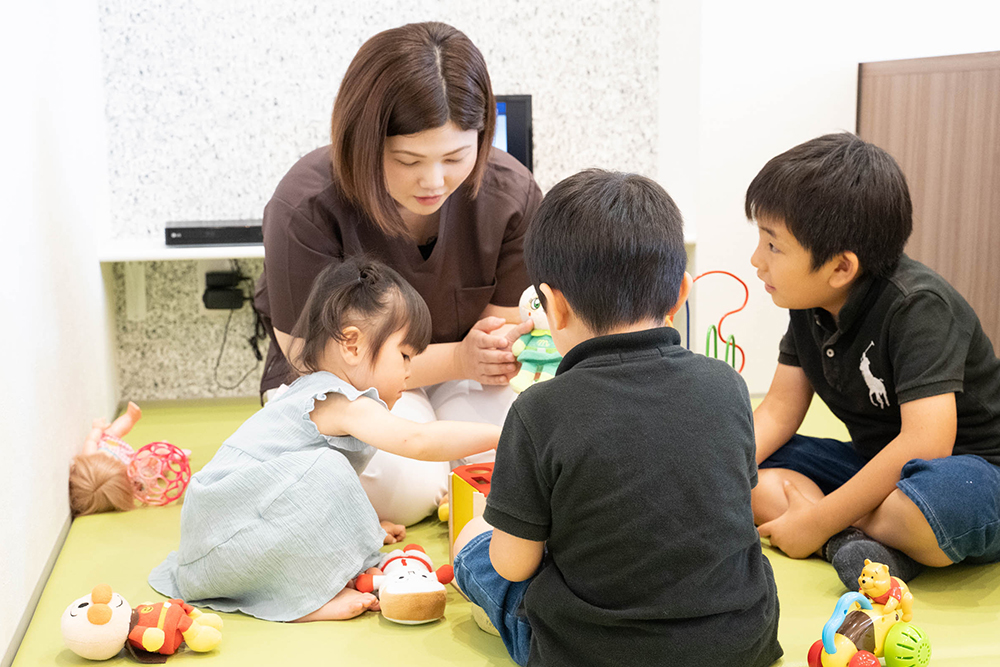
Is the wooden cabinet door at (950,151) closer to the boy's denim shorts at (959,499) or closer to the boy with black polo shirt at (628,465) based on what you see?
the boy's denim shorts at (959,499)

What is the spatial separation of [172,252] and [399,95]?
3.32 feet

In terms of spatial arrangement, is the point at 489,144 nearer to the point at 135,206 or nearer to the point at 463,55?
the point at 463,55

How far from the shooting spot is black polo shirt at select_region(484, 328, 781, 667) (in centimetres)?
85

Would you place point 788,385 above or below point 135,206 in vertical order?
below

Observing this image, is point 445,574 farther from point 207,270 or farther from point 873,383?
point 207,270

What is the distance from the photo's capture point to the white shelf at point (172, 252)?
2076 mm

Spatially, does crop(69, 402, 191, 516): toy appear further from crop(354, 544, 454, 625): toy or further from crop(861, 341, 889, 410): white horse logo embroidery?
crop(861, 341, 889, 410): white horse logo embroidery

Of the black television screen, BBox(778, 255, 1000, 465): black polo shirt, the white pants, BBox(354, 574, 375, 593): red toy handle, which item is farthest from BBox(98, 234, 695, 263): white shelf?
BBox(354, 574, 375, 593): red toy handle

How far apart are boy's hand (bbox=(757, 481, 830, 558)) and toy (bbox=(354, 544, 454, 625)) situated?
472 millimetres

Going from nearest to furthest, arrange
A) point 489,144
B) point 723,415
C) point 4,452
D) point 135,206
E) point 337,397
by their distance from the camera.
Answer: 1. point 723,415
2. point 4,452
3. point 337,397
4. point 489,144
5. point 135,206

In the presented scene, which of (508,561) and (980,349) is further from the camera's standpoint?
(980,349)

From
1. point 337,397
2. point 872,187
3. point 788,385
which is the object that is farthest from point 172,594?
point 872,187

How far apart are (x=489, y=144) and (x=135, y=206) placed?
49.9 inches

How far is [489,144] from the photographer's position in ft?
4.80
